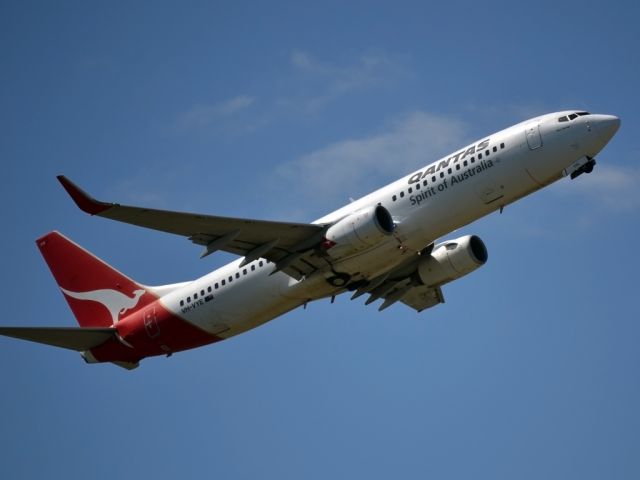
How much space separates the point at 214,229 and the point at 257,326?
6485 millimetres

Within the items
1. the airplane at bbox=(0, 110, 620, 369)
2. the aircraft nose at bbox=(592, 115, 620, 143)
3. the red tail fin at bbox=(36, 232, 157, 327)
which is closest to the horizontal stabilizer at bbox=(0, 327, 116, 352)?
the airplane at bbox=(0, 110, 620, 369)

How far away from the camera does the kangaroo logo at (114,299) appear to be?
50.8m

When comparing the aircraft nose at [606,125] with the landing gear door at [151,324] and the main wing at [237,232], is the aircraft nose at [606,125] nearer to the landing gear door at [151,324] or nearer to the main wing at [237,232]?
the main wing at [237,232]

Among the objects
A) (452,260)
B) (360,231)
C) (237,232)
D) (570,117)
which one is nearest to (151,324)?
(237,232)

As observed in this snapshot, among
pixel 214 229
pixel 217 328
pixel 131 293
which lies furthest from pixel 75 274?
pixel 214 229

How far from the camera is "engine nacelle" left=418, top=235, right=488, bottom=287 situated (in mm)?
48906

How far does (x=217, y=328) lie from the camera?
47312 millimetres

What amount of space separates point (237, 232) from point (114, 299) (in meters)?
11.1

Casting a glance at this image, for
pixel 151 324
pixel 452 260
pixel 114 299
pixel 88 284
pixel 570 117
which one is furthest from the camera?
pixel 88 284

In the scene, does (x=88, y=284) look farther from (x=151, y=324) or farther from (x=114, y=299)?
(x=151, y=324)

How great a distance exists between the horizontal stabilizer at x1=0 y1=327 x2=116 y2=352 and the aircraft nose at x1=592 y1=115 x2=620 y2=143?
23.0 m

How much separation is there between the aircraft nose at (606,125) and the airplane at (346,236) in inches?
1.6

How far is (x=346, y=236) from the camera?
1704 inches

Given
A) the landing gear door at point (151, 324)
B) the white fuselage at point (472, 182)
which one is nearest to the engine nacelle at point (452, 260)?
the white fuselage at point (472, 182)
